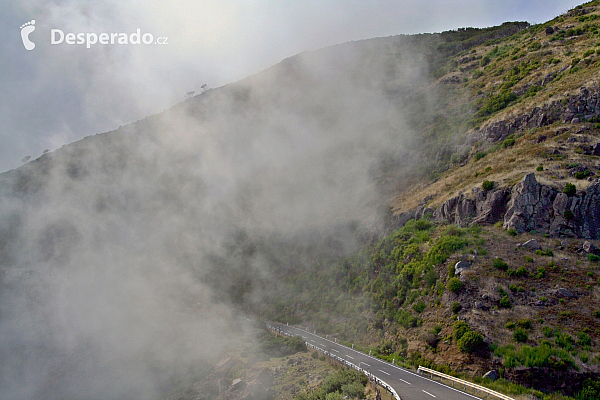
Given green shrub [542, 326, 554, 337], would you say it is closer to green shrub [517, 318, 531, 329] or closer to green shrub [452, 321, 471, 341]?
green shrub [517, 318, 531, 329]

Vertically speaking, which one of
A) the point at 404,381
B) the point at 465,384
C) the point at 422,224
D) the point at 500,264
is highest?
the point at 422,224

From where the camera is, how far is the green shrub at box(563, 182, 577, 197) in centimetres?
2008

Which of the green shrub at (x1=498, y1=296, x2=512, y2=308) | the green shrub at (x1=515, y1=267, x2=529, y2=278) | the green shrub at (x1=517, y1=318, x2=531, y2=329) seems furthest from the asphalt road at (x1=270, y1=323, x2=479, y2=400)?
the green shrub at (x1=515, y1=267, x2=529, y2=278)

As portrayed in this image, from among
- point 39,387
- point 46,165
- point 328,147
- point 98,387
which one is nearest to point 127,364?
point 98,387

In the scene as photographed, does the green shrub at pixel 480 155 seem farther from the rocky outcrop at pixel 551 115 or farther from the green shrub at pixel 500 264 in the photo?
the green shrub at pixel 500 264

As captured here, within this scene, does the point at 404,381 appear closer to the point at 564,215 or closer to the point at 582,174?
the point at 564,215

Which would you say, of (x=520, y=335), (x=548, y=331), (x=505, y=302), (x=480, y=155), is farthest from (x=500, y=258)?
(x=480, y=155)

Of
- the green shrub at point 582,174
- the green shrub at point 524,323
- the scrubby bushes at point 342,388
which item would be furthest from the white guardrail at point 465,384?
the green shrub at point 582,174

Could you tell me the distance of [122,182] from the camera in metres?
68.1

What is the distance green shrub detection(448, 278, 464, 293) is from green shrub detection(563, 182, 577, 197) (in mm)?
9312

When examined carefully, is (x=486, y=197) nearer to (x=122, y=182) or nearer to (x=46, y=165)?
(x=122, y=182)

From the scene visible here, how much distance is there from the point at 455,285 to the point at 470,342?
3911mm

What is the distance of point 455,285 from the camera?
19.7 meters

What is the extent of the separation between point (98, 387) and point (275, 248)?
2582 centimetres
